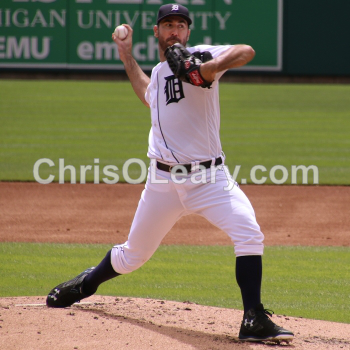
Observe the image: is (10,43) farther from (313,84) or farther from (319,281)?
(319,281)

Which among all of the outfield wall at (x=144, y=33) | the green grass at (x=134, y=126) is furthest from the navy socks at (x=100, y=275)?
the outfield wall at (x=144, y=33)

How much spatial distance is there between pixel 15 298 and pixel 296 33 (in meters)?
19.6

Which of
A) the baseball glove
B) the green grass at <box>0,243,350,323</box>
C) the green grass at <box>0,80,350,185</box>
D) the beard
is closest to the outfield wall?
the green grass at <box>0,80,350,185</box>

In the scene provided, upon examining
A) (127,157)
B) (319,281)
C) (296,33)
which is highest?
(296,33)

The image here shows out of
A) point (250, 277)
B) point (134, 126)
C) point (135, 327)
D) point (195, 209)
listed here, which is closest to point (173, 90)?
point (195, 209)

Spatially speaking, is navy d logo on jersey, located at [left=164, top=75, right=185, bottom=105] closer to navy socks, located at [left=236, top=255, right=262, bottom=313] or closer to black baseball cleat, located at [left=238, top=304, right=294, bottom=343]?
navy socks, located at [left=236, top=255, right=262, bottom=313]

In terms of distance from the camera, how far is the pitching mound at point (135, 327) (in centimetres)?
376

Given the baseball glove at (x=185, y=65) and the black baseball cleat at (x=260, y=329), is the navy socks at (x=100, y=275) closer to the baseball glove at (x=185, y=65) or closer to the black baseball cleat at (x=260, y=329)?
the black baseball cleat at (x=260, y=329)

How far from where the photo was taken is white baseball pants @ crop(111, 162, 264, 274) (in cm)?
381

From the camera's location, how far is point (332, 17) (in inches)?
893

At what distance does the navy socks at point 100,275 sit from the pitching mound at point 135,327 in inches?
6.2

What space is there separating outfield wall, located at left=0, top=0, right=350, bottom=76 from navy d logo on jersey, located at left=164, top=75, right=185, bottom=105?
1910 centimetres

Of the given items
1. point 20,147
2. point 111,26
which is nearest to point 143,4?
point 111,26

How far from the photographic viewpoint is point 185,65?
11.8 ft
